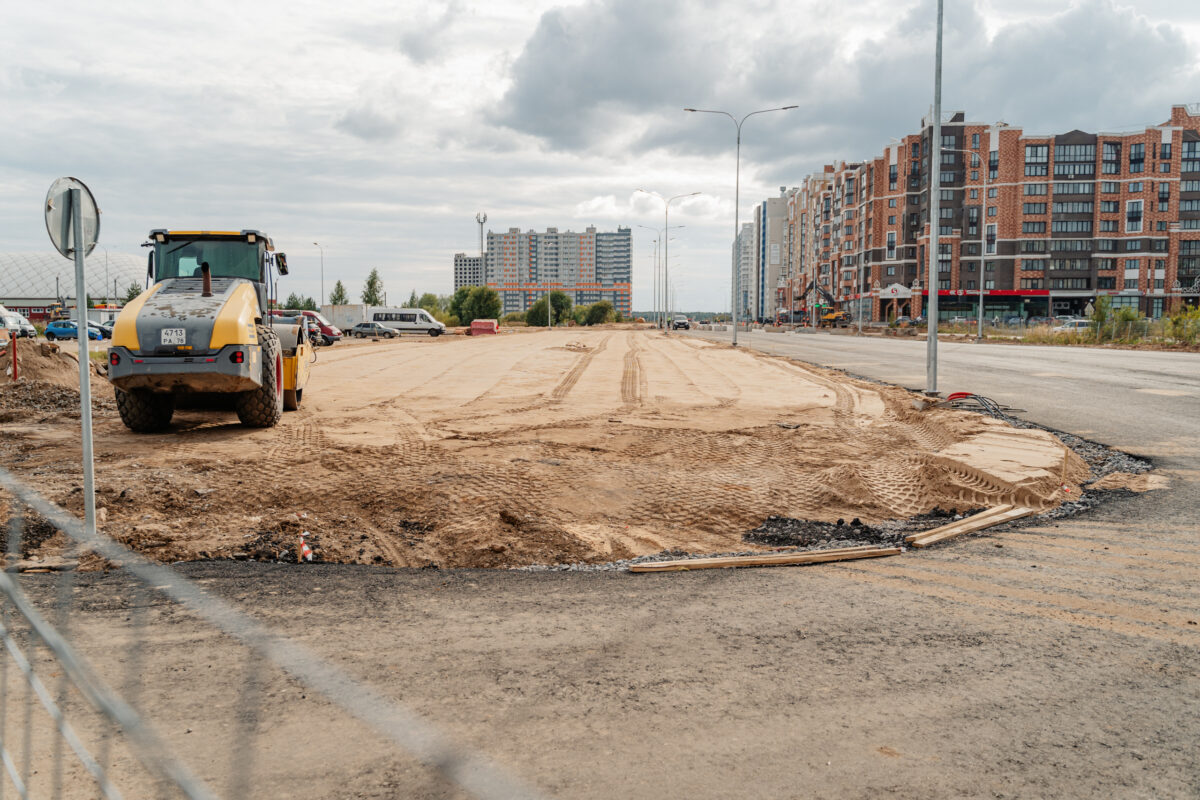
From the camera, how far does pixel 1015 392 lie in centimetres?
1745

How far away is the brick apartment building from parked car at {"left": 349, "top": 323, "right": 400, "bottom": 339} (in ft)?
182

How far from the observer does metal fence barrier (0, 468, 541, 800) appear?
3.08 metres

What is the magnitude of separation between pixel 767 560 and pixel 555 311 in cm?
10815

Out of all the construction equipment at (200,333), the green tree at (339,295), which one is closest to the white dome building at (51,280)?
the green tree at (339,295)

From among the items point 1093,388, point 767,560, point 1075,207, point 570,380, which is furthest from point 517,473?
point 1075,207

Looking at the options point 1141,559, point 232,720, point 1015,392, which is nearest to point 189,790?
point 232,720

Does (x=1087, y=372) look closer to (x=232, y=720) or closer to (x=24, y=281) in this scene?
(x=232, y=720)

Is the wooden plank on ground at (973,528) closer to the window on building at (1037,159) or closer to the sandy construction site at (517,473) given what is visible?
the sandy construction site at (517,473)

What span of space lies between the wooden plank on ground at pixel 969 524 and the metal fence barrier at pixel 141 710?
4.43 meters

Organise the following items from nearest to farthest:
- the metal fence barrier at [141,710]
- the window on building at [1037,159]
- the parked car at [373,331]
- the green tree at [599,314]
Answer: the metal fence barrier at [141,710], the parked car at [373,331], the window on building at [1037,159], the green tree at [599,314]

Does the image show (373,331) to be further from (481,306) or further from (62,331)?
(481,306)

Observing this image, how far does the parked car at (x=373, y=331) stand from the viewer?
61094mm

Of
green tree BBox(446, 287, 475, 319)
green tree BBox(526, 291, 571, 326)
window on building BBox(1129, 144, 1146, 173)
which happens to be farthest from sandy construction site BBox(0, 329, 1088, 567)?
window on building BBox(1129, 144, 1146, 173)

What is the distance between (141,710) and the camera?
362cm
